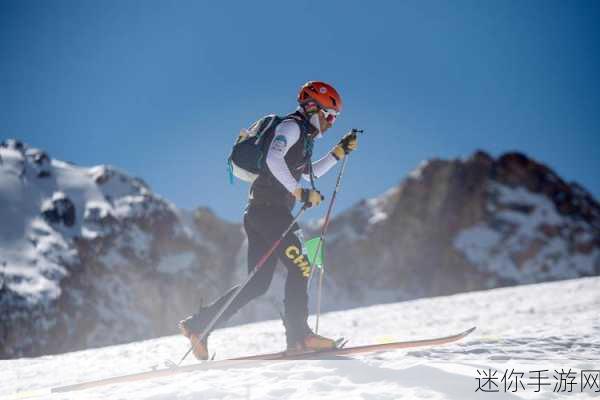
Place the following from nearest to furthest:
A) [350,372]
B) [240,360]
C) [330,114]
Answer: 1. [350,372]
2. [240,360]
3. [330,114]

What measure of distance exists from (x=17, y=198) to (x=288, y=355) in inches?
3271

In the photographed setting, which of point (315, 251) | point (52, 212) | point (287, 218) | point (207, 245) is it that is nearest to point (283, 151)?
point (287, 218)

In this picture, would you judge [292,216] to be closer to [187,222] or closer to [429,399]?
[429,399]

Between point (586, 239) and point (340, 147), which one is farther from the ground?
point (586, 239)

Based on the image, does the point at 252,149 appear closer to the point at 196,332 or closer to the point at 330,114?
the point at 330,114

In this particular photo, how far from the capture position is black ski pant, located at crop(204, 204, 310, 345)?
15.5 feet

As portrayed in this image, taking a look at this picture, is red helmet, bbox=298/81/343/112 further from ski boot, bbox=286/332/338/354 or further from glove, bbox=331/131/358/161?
ski boot, bbox=286/332/338/354

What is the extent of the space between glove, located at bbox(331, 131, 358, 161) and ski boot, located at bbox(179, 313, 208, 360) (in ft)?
7.75

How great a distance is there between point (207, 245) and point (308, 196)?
91823 millimetres

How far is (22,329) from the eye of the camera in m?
56.7

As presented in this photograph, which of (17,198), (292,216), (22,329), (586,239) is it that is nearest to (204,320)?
(292,216)

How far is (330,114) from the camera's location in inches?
205

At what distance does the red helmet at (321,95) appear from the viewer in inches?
200

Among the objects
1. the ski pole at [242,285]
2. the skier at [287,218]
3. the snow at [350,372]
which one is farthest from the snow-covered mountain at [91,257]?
the skier at [287,218]
